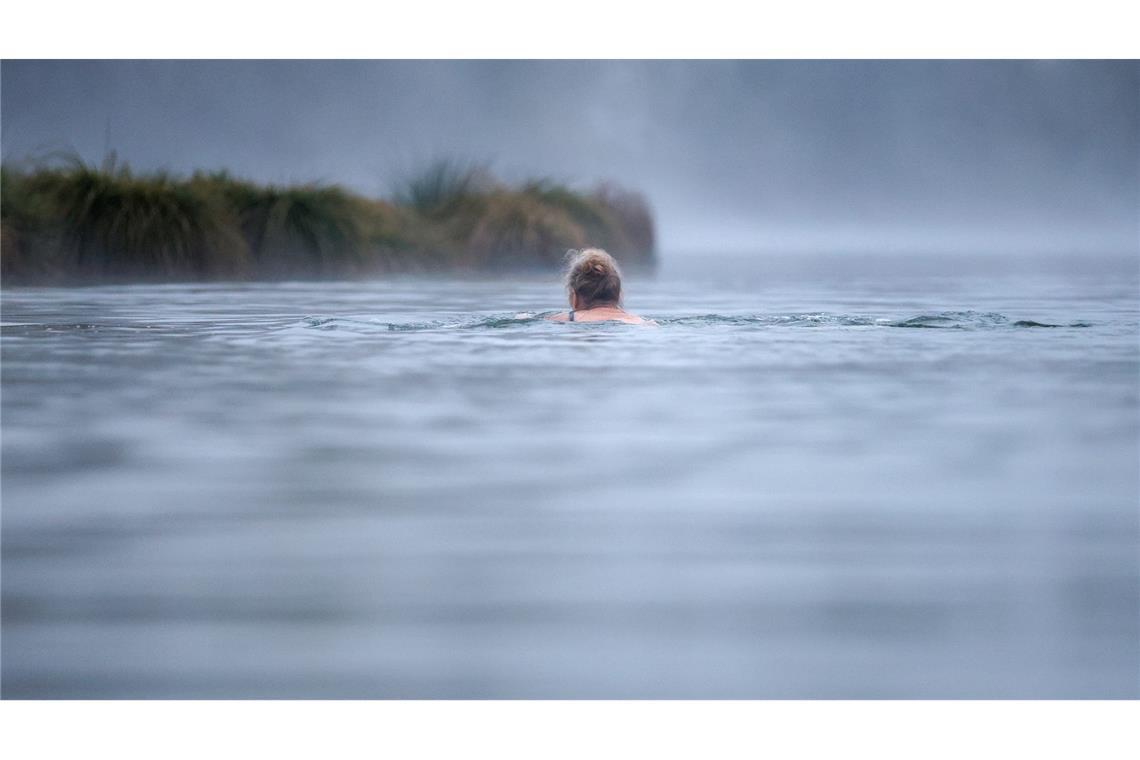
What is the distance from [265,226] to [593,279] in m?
5.24

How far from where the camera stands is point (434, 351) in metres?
4.78

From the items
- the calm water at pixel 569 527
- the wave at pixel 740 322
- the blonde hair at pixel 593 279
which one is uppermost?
the blonde hair at pixel 593 279

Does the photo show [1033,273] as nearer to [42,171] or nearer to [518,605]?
[42,171]

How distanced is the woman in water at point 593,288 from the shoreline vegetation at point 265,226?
4507 mm

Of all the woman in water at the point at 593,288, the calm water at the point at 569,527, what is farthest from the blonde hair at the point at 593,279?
the calm water at the point at 569,527

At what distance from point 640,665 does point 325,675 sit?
34cm

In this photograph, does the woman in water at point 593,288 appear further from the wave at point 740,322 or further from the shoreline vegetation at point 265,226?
the shoreline vegetation at point 265,226

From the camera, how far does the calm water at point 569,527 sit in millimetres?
1606

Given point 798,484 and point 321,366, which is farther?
point 321,366

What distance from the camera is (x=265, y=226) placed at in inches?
421

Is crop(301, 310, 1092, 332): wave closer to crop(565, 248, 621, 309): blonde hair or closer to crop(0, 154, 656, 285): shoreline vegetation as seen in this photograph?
crop(565, 248, 621, 309): blonde hair

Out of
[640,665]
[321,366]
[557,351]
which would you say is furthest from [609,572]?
[557,351]

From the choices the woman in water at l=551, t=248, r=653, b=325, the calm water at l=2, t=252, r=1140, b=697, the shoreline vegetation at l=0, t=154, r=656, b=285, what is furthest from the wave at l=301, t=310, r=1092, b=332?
the shoreline vegetation at l=0, t=154, r=656, b=285

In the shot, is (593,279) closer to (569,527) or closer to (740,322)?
(740,322)
